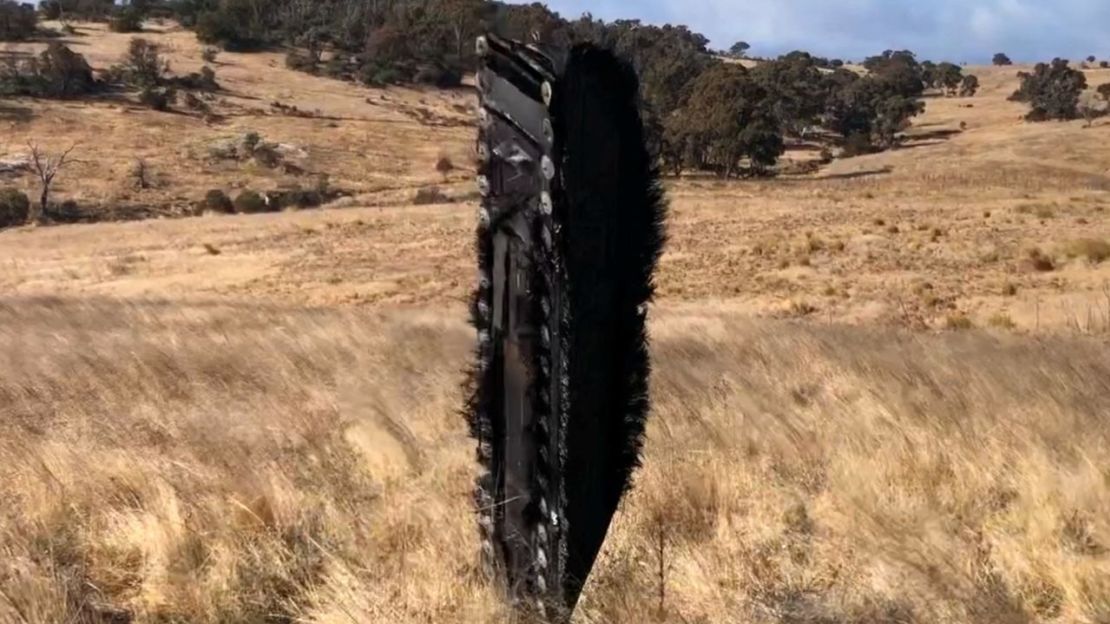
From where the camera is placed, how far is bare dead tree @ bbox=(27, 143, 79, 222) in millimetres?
44469

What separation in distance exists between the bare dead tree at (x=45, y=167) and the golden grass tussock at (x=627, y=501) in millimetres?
41000

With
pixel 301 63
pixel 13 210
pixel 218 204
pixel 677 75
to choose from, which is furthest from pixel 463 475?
pixel 301 63

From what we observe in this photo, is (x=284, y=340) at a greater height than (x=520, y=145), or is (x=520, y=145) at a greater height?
(x=520, y=145)

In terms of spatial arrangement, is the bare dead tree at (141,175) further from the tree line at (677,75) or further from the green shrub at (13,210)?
the tree line at (677,75)

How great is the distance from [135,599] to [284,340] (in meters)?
5.57

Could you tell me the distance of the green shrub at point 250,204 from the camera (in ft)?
149

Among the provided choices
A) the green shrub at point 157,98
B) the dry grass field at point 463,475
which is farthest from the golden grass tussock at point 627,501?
the green shrub at point 157,98

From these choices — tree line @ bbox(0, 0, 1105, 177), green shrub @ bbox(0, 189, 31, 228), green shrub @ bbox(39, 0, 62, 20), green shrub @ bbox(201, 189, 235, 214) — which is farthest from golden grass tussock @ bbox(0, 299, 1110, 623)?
green shrub @ bbox(39, 0, 62, 20)

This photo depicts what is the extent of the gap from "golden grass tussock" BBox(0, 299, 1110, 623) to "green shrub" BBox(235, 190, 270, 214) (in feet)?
130

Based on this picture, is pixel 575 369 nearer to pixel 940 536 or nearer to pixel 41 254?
pixel 940 536

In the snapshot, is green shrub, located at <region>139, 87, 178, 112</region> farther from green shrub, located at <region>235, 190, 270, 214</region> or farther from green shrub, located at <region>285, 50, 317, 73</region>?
green shrub, located at <region>235, 190, 270, 214</region>

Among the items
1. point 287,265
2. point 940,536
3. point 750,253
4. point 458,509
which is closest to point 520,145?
point 458,509

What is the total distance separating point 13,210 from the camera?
43.3 metres

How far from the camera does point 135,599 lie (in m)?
3.41
